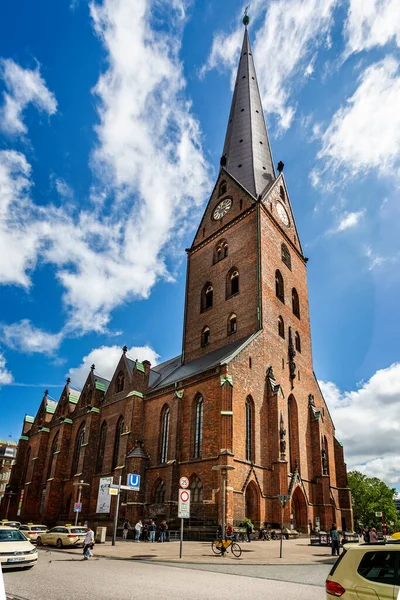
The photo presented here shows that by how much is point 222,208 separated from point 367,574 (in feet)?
122

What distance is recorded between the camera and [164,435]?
30047 millimetres

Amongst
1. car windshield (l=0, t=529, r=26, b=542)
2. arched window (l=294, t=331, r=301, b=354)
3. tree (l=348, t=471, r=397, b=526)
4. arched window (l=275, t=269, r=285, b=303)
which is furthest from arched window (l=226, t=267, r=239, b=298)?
tree (l=348, t=471, r=397, b=526)

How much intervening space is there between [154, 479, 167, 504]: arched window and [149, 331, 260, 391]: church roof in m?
6.64

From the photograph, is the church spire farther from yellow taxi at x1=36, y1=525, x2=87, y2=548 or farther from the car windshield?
the car windshield

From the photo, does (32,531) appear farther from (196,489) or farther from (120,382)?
(120,382)

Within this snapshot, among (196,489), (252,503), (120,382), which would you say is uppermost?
(120,382)

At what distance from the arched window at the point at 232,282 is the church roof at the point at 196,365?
486 cm

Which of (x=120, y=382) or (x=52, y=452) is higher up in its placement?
(x=120, y=382)

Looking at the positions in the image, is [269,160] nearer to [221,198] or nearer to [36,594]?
[221,198]

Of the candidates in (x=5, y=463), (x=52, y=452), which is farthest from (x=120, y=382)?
(x=5, y=463)

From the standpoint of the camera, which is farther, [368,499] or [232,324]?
[368,499]

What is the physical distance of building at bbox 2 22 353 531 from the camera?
1013 inches

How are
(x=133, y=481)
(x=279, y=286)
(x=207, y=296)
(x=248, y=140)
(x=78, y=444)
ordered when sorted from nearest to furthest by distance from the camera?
(x=133, y=481)
(x=279, y=286)
(x=207, y=296)
(x=78, y=444)
(x=248, y=140)

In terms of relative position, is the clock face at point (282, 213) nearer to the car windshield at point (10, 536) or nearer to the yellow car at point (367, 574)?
the car windshield at point (10, 536)
